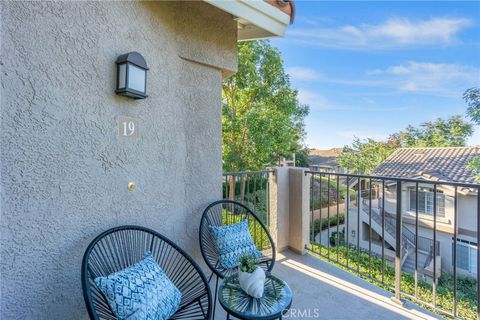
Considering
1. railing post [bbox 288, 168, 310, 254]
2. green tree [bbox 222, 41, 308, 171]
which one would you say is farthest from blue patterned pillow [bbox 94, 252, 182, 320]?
green tree [bbox 222, 41, 308, 171]

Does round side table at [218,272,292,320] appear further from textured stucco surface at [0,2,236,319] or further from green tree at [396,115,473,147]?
green tree at [396,115,473,147]

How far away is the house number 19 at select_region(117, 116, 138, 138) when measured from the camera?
1813 millimetres

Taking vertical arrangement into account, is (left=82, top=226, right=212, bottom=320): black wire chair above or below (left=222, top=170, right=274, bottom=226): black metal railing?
below

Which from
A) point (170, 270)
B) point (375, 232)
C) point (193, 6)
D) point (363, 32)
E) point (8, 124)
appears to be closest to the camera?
point (8, 124)

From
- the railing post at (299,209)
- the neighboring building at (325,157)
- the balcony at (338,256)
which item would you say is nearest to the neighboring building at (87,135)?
the balcony at (338,256)

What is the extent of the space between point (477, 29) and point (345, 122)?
11210mm

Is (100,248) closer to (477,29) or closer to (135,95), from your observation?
(135,95)

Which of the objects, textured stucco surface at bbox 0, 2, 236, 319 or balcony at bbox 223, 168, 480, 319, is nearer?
textured stucco surface at bbox 0, 2, 236, 319

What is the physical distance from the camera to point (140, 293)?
1400mm

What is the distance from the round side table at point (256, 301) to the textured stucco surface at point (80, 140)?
2.62ft

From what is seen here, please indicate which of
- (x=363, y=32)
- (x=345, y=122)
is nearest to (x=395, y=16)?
(x=363, y=32)

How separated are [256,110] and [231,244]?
6.93 m

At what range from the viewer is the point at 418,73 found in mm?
17203

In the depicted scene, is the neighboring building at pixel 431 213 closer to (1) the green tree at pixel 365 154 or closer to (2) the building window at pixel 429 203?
(2) the building window at pixel 429 203
